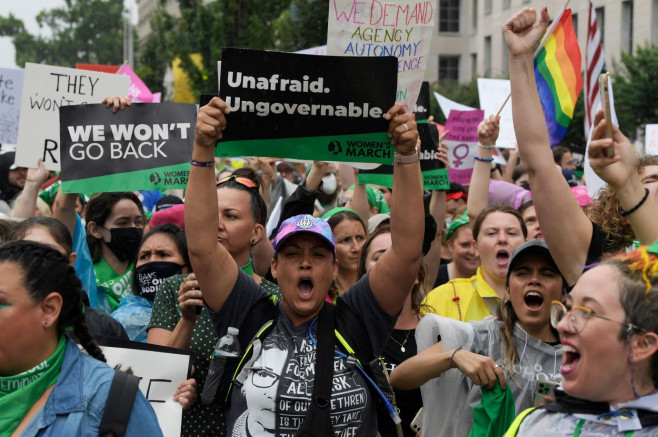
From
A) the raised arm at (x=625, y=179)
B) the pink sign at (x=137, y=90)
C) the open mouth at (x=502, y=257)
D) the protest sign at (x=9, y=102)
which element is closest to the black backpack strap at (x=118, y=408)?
the raised arm at (x=625, y=179)

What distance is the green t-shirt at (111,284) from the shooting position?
17.7 ft

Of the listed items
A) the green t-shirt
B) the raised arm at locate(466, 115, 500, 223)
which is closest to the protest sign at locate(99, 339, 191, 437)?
the green t-shirt

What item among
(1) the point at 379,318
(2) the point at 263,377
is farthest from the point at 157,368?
(1) the point at 379,318

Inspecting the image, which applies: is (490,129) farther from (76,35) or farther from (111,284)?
(76,35)

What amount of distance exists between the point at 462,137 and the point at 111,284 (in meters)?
4.79

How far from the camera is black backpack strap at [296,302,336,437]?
3363mm

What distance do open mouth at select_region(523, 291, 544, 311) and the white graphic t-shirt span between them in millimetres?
683

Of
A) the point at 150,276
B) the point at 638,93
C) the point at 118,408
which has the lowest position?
the point at 118,408

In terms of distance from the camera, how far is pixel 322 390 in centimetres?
342

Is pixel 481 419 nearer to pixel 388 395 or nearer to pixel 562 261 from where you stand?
pixel 388 395

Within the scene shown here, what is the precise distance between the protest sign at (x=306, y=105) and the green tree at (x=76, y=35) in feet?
330

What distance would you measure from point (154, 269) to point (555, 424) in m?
2.76

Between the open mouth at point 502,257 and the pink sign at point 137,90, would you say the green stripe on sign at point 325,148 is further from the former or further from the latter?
the pink sign at point 137,90

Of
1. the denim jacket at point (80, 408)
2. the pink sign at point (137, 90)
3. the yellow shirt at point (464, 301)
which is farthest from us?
the pink sign at point (137, 90)
